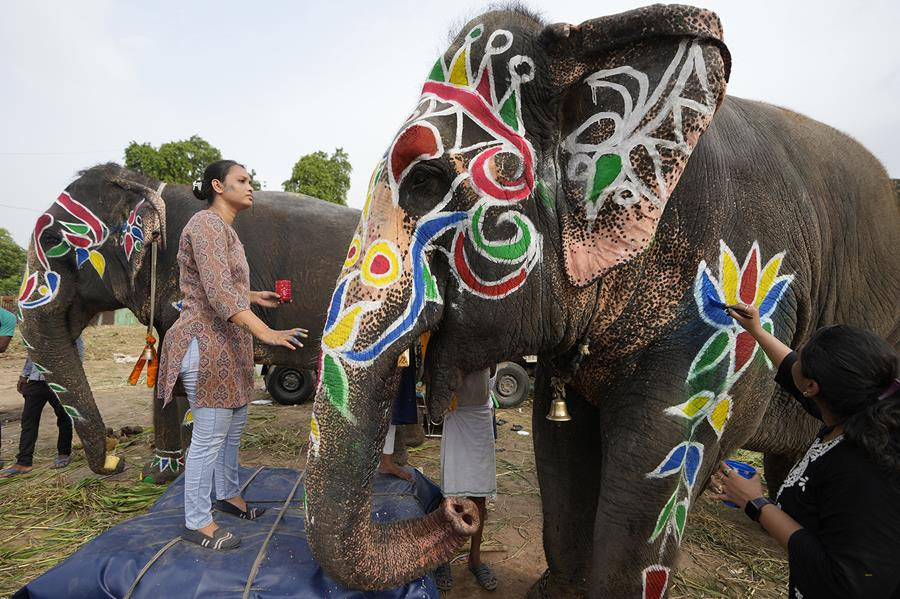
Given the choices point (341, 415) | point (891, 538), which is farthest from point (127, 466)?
point (891, 538)

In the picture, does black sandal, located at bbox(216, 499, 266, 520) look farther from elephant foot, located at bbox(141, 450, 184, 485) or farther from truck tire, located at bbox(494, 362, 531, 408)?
truck tire, located at bbox(494, 362, 531, 408)

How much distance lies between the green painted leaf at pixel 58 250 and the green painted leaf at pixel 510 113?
4.42 metres

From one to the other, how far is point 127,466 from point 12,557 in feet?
5.42

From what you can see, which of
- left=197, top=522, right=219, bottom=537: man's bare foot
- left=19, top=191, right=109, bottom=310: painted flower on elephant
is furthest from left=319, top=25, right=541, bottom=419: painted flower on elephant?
left=19, top=191, right=109, bottom=310: painted flower on elephant

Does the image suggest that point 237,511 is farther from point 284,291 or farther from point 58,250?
point 58,250

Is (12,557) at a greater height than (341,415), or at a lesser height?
lesser

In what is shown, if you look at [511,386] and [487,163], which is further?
[511,386]

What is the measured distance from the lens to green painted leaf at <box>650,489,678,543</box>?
5.38 feet

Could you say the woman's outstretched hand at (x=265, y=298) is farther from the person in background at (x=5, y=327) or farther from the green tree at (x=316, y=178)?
the green tree at (x=316, y=178)

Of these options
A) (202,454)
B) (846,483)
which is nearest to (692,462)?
(846,483)

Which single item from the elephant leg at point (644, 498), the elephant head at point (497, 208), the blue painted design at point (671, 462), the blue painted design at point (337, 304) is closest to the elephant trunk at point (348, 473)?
the elephant head at point (497, 208)

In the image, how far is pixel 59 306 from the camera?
169 inches

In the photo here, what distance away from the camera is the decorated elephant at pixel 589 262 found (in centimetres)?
152

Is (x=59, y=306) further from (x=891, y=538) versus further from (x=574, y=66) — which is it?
(x=891, y=538)
